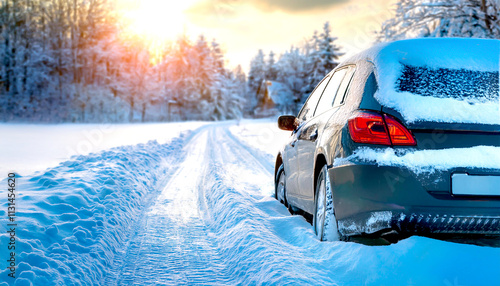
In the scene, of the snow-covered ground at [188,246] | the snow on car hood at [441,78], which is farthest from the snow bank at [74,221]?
the snow on car hood at [441,78]

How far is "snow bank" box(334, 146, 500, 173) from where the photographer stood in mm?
2486

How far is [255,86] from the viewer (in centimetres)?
8706

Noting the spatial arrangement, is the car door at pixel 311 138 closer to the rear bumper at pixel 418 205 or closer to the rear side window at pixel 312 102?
the rear side window at pixel 312 102

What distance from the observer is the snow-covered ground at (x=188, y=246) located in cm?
261

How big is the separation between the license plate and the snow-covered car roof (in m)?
0.39

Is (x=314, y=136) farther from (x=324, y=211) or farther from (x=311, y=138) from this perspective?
(x=324, y=211)

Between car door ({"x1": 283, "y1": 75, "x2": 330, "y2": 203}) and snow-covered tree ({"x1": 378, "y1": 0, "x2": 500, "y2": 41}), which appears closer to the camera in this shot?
car door ({"x1": 283, "y1": 75, "x2": 330, "y2": 203})

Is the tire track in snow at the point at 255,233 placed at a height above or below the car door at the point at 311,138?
below

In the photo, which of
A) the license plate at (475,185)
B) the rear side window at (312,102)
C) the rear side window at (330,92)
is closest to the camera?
the license plate at (475,185)

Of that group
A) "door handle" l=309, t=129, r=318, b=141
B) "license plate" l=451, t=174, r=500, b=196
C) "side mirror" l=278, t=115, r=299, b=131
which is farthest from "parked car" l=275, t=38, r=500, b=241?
"side mirror" l=278, t=115, r=299, b=131

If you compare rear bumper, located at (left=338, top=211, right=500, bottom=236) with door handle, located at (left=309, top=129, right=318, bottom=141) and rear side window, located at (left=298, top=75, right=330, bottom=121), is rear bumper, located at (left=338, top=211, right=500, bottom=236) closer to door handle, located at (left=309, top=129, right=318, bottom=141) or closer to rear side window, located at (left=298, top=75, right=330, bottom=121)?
door handle, located at (left=309, top=129, right=318, bottom=141)

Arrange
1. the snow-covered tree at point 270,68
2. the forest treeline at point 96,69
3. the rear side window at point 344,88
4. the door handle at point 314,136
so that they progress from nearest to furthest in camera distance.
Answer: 1. the rear side window at point 344,88
2. the door handle at point 314,136
3. the forest treeline at point 96,69
4. the snow-covered tree at point 270,68

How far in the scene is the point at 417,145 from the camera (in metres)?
2.59

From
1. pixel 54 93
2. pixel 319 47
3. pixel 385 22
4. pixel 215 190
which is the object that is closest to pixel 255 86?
pixel 319 47
